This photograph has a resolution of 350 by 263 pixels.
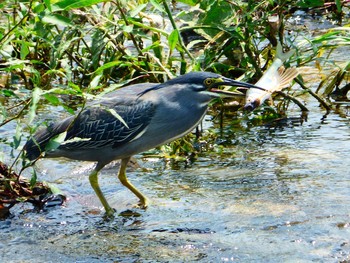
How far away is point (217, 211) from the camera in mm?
5402

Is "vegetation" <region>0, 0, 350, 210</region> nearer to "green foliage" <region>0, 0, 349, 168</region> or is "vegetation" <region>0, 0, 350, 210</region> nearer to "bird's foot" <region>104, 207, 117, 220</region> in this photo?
"green foliage" <region>0, 0, 349, 168</region>

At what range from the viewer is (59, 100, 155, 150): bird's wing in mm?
5762

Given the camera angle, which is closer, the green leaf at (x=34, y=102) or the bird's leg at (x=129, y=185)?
the green leaf at (x=34, y=102)

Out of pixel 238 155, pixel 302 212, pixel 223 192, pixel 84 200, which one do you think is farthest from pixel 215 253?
pixel 238 155

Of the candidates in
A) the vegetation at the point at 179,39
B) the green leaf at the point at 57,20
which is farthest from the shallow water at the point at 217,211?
the green leaf at the point at 57,20

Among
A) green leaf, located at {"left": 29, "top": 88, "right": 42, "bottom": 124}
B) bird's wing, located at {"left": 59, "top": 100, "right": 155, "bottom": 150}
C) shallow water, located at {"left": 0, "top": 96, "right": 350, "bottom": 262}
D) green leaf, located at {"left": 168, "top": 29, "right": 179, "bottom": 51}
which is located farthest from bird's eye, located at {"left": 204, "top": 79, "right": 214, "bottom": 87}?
green leaf, located at {"left": 29, "top": 88, "right": 42, "bottom": 124}

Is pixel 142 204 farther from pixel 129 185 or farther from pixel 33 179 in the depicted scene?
pixel 33 179

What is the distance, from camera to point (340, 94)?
783 cm

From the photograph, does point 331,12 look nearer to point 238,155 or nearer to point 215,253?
point 238,155

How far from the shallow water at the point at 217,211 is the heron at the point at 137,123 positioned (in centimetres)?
31

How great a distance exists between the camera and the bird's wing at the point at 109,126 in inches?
227

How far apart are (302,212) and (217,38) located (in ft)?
7.88

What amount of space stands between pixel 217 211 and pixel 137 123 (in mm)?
826

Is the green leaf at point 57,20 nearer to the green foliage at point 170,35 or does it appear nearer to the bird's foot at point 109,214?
the green foliage at point 170,35
